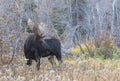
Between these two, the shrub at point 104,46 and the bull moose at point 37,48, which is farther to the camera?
the shrub at point 104,46

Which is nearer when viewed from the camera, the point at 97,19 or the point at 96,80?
the point at 96,80

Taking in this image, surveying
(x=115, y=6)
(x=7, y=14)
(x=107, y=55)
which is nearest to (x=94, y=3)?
(x=115, y=6)

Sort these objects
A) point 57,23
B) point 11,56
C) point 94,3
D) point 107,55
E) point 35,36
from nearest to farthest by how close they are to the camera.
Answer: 1. point 35,36
2. point 11,56
3. point 107,55
4. point 57,23
5. point 94,3

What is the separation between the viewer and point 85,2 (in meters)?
38.3

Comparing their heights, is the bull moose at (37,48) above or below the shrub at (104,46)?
above

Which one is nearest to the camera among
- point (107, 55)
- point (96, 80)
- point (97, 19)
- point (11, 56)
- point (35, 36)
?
point (96, 80)

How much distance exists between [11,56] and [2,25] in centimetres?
103

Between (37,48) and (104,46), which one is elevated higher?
(37,48)

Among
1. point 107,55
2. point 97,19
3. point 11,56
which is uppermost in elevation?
point 11,56

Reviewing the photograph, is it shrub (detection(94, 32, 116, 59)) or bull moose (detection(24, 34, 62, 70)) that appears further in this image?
shrub (detection(94, 32, 116, 59))

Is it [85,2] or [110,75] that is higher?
[110,75]

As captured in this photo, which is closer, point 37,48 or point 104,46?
point 37,48

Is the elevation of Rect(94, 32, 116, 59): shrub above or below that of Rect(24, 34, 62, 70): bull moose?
below

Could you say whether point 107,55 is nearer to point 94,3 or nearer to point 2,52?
point 2,52
